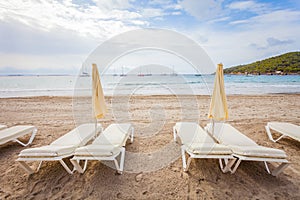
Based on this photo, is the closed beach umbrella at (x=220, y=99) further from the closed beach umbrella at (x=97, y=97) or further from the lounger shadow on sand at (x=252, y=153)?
the closed beach umbrella at (x=97, y=97)

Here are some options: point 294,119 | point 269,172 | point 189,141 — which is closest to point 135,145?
point 189,141

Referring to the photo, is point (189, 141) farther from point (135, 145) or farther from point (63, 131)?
point (63, 131)

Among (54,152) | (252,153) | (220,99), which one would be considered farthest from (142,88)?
(252,153)

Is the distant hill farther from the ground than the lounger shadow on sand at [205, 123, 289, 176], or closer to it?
farther from the ground

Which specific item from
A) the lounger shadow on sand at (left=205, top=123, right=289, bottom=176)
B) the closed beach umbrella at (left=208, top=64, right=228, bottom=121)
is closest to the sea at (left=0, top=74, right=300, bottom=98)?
the closed beach umbrella at (left=208, top=64, right=228, bottom=121)

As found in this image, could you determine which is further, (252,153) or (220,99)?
(220,99)

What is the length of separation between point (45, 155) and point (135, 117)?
462 cm

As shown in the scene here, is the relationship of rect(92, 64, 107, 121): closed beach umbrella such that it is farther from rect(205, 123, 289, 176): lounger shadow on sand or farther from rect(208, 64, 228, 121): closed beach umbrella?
rect(205, 123, 289, 176): lounger shadow on sand

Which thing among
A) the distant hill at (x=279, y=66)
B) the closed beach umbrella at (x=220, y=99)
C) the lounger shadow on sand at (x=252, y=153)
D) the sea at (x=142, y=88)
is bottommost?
the sea at (x=142, y=88)

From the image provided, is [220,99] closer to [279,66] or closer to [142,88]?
[142,88]

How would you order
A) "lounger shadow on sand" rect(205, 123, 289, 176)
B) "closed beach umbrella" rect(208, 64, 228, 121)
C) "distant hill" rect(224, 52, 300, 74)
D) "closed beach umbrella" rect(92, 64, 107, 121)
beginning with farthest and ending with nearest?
"distant hill" rect(224, 52, 300, 74)
"closed beach umbrella" rect(92, 64, 107, 121)
"closed beach umbrella" rect(208, 64, 228, 121)
"lounger shadow on sand" rect(205, 123, 289, 176)

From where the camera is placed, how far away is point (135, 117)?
717 cm

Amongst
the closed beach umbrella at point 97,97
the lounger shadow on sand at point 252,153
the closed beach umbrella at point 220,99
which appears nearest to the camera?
the lounger shadow on sand at point 252,153

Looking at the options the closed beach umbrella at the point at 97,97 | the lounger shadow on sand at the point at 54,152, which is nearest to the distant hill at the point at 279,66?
the closed beach umbrella at the point at 97,97
